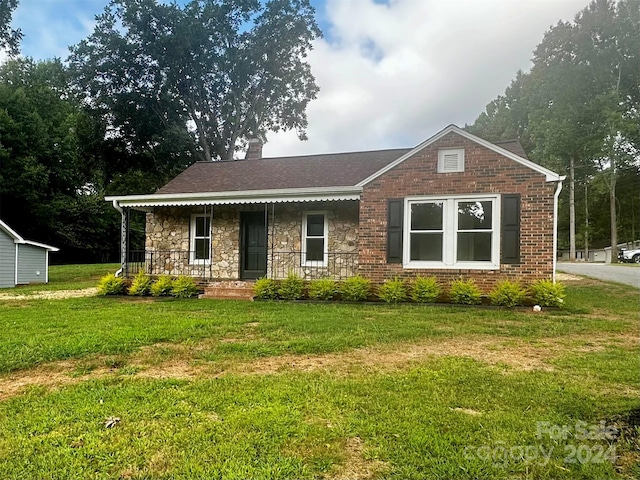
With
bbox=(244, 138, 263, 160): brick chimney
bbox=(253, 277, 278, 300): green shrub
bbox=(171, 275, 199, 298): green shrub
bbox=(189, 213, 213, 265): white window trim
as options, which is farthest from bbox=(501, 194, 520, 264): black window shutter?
bbox=(244, 138, 263, 160): brick chimney

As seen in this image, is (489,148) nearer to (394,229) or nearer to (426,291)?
(394,229)

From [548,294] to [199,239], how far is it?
9227mm

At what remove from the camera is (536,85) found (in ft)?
111

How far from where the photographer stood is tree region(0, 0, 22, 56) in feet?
54.9

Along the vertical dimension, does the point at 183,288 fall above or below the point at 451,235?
below

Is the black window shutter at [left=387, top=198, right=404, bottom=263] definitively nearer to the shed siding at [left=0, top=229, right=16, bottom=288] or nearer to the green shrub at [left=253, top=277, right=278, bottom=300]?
the green shrub at [left=253, top=277, right=278, bottom=300]

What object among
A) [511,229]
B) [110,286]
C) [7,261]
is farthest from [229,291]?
[7,261]

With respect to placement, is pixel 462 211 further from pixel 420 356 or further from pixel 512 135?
pixel 512 135

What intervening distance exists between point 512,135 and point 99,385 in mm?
42375

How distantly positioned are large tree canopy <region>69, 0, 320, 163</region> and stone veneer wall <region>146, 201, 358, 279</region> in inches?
389

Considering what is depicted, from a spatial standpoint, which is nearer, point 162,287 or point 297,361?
point 297,361

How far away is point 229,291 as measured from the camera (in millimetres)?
10375

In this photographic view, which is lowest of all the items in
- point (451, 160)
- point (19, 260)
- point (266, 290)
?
point (266, 290)

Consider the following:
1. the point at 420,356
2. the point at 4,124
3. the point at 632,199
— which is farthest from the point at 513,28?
the point at 632,199
